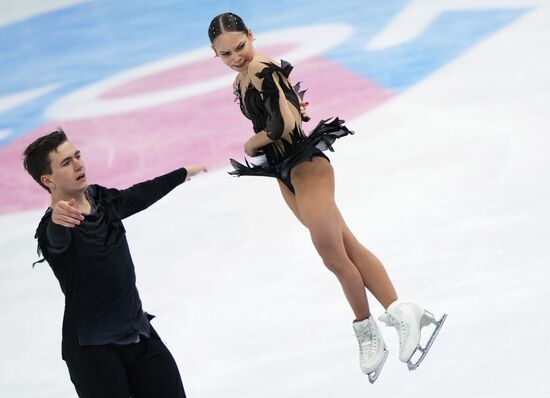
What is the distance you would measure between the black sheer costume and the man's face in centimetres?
66

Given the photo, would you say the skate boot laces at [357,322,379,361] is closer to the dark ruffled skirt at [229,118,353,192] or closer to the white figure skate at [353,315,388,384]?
the white figure skate at [353,315,388,384]

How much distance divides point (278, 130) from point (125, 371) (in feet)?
3.43

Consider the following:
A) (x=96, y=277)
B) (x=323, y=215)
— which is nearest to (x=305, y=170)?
(x=323, y=215)

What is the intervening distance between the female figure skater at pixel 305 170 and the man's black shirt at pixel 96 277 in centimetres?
60

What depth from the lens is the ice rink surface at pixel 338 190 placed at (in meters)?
4.98

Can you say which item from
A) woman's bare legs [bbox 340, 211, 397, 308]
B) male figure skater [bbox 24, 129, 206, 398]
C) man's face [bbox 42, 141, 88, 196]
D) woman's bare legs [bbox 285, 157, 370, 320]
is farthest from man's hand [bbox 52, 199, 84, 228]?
woman's bare legs [bbox 340, 211, 397, 308]

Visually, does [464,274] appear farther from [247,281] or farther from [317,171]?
[317,171]

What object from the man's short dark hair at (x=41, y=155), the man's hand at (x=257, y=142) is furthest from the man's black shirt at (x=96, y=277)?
the man's hand at (x=257, y=142)

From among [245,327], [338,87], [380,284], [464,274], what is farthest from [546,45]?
[380,284]

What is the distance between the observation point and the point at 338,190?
259 inches

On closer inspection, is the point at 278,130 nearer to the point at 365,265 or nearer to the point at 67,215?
the point at 365,265

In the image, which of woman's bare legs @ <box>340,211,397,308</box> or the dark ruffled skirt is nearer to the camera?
the dark ruffled skirt

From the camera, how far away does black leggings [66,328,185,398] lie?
364 cm

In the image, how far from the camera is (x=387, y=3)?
10.1 metres
